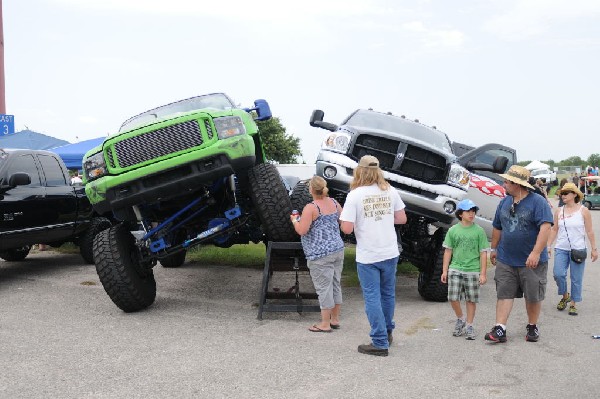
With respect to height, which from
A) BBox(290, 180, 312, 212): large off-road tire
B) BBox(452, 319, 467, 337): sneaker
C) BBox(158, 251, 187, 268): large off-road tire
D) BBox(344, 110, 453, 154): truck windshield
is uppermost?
BBox(344, 110, 453, 154): truck windshield

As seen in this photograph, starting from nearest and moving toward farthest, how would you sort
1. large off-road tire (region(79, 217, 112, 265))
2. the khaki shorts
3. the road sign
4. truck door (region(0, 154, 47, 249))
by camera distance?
the khaki shorts, truck door (region(0, 154, 47, 249)), large off-road tire (region(79, 217, 112, 265)), the road sign

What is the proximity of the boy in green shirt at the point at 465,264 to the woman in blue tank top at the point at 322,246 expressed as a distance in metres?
1.11

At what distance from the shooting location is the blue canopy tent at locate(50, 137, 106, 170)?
1612 centimetres

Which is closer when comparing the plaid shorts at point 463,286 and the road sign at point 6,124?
the plaid shorts at point 463,286

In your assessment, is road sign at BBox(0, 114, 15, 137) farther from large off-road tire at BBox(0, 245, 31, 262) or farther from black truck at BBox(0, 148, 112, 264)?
black truck at BBox(0, 148, 112, 264)

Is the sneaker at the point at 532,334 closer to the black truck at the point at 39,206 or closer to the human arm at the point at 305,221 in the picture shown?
the human arm at the point at 305,221

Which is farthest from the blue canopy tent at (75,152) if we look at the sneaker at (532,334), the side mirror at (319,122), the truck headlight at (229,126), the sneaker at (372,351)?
the sneaker at (532,334)

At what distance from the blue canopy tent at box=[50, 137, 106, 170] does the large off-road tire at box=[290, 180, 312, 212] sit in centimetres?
1032

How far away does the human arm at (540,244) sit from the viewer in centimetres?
568

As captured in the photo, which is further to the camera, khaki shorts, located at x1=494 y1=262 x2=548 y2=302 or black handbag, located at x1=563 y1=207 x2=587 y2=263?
black handbag, located at x1=563 y1=207 x2=587 y2=263

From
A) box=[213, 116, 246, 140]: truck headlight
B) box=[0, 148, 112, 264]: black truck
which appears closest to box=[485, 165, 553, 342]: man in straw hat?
box=[213, 116, 246, 140]: truck headlight

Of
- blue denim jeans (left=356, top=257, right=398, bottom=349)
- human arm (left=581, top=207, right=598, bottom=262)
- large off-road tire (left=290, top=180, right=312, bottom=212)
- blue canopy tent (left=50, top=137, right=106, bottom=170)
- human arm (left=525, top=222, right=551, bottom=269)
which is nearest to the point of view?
blue denim jeans (left=356, top=257, right=398, bottom=349)

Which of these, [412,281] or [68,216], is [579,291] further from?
[68,216]

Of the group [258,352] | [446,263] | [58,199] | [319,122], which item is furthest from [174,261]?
[446,263]
